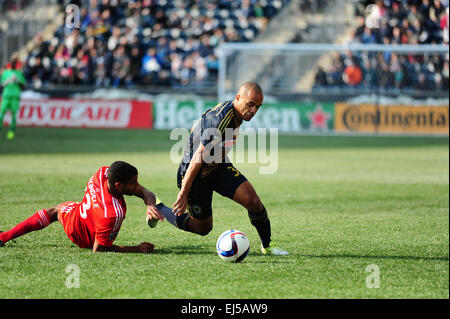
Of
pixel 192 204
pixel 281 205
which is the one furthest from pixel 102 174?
pixel 281 205

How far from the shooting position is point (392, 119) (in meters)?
23.8

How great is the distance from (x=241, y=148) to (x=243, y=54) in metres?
7.53

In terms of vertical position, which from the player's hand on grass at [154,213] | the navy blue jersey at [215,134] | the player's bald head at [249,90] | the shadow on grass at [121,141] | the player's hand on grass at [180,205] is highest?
the player's bald head at [249,90]

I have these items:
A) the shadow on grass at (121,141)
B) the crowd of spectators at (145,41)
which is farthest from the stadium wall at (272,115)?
the crowd of spectators at (145,41)

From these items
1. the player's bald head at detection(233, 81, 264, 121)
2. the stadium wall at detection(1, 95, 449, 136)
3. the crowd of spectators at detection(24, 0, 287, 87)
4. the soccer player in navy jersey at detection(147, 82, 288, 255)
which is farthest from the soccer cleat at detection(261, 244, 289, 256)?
the crowd of spectators at detection(24, 0, 287, 87)

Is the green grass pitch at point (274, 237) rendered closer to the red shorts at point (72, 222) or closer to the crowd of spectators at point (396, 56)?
the red shorts at point (72, 222)

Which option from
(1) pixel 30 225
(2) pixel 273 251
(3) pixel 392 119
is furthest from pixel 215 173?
(3) pixel 392 119

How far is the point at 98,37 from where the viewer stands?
30797 millimetres

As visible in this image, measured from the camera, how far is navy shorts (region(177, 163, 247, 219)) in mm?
6762

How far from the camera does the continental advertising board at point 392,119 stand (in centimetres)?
2358

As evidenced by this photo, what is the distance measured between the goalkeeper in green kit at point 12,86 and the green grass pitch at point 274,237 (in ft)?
15.0

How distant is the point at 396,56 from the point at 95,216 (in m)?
20.5

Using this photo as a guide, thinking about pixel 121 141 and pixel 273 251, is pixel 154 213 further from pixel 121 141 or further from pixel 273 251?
pixel 121 141
